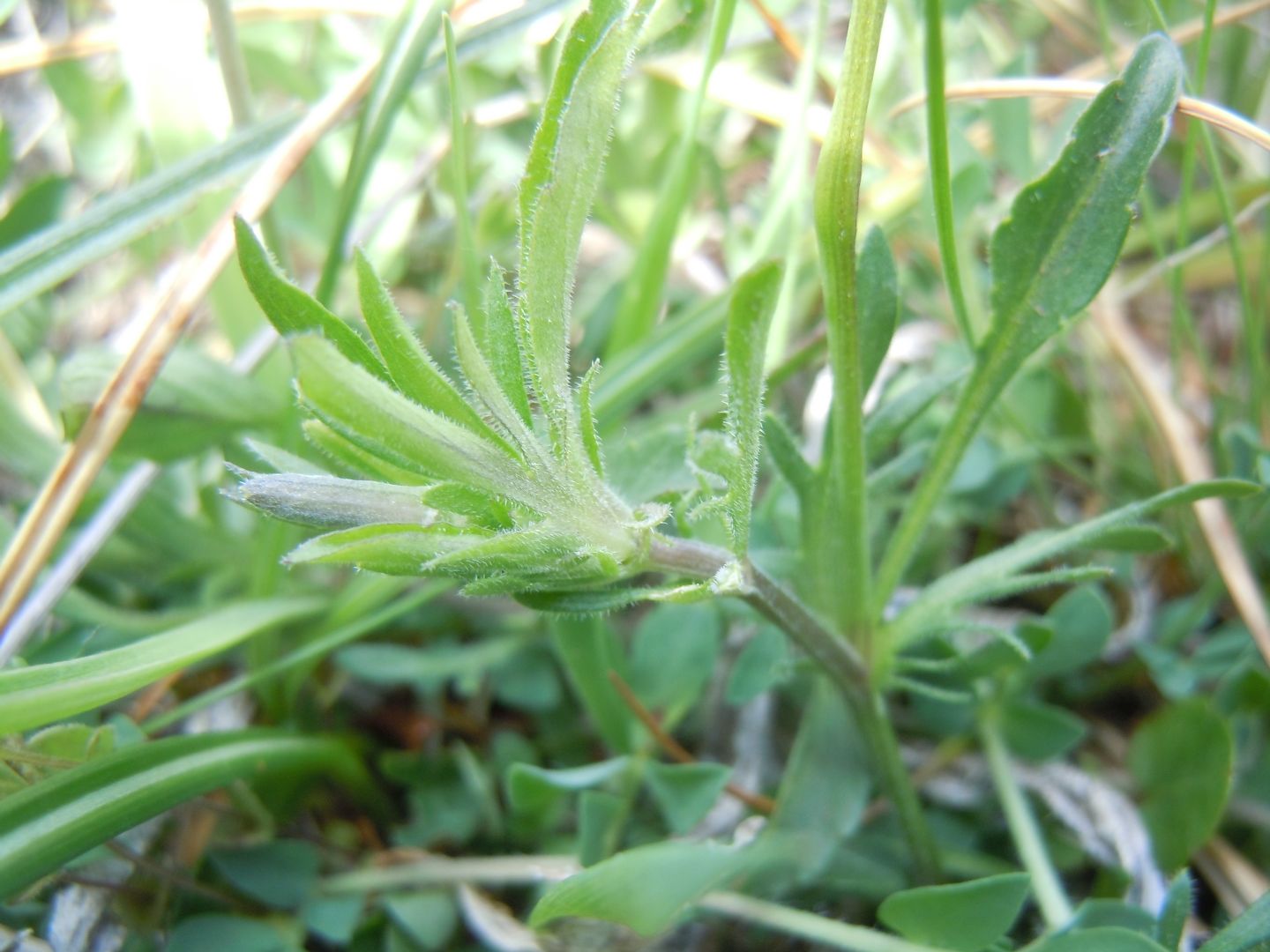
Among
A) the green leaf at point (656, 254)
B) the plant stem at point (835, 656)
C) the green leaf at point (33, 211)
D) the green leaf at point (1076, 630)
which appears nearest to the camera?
the plant stem at point (835, 656)

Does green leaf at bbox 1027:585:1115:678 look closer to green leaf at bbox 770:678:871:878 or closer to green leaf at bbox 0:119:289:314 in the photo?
green leaf at bbox 770:678:871:878

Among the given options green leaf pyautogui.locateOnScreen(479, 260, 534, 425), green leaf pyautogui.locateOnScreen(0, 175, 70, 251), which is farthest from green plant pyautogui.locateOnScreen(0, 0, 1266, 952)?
green leaf pyautogui.locateOnScreen(0, 175, 70, 251)

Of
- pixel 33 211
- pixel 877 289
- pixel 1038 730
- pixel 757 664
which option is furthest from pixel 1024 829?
pixel 33 211

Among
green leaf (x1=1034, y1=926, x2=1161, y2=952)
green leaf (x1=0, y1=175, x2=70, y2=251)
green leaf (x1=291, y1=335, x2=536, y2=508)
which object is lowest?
green leaf (x1=1034, y1=926, x2=1161, y2=952)

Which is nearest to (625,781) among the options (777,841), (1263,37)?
(777,841)

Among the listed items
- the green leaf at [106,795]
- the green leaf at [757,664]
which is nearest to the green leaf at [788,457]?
the green leaf at [757,664]

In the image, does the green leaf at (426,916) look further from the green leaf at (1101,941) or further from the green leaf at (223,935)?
the green leaf at (1101,941)

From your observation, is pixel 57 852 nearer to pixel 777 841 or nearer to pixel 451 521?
pixel 451 521
